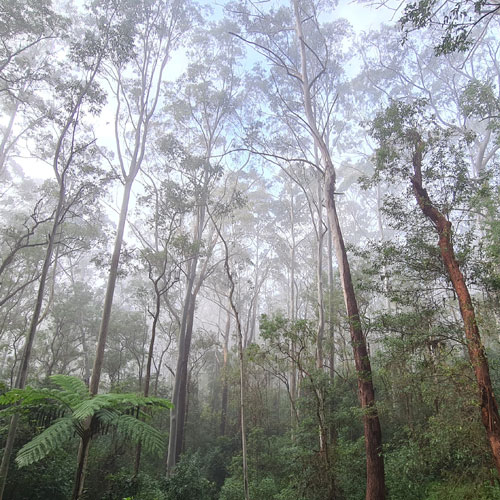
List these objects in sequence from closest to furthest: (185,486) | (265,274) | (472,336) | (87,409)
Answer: (87,409) → (472,336) → (185,486) → (265,274)

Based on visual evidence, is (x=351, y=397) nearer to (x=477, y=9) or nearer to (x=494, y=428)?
(x=494, y=428)

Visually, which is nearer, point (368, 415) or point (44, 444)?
point (44, 444)

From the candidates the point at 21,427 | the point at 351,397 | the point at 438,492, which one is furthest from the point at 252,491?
the point at 21,427

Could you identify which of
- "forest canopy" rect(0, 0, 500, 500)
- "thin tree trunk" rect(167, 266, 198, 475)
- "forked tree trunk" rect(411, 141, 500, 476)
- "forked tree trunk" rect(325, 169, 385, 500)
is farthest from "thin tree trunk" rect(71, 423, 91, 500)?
"forked tree trunk" rect(411, 141, 500, 476)

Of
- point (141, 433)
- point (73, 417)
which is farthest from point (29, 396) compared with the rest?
point (141, 433)

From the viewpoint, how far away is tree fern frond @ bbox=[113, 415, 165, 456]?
3941 millimetres

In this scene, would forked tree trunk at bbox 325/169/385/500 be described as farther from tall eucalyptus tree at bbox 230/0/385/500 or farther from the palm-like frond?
the palm-like frond

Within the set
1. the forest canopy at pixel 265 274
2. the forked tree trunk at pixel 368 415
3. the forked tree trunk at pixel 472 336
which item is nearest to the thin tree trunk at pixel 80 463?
the forest canopy at pixel 265 274

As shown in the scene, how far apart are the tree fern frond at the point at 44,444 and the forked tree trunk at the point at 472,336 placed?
17.2 feet

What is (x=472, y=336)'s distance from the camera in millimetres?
4754

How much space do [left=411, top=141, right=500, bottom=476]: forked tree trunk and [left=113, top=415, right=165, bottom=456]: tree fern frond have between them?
4.26 meters

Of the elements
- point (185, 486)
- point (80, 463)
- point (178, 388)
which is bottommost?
point (185, 486)

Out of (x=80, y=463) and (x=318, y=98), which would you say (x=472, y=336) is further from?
(x=318, y=98)

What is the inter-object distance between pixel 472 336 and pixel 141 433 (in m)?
4.64
